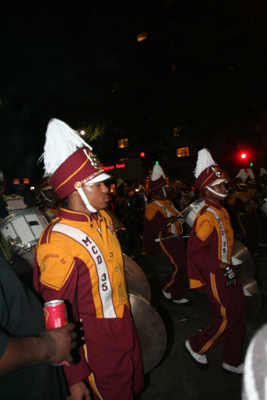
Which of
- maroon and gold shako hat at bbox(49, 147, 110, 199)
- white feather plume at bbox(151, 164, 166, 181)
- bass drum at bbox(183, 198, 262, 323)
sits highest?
maroon and gold shako hat at bbox(49, 147, 110, 199)

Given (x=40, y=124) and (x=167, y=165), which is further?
(x=167, y=165)

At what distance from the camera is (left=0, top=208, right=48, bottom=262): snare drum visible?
2.64 metres

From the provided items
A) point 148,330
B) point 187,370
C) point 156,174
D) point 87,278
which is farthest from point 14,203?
point 156,174

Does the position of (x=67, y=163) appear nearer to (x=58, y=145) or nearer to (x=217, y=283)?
(x=58, y=145)

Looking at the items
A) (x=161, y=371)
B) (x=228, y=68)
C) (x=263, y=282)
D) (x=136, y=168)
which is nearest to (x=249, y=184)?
(x=263, y=282)

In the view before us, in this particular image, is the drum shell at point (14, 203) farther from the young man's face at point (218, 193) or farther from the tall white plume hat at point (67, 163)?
the young man's face at point (218, 193)

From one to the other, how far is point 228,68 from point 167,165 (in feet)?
37.9

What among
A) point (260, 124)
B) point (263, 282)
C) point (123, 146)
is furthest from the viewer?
point (123, 146)

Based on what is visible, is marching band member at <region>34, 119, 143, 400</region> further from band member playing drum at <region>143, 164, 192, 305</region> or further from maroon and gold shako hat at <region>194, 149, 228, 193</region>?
band member playing drum at <region>143, 164, 192, 305</region>

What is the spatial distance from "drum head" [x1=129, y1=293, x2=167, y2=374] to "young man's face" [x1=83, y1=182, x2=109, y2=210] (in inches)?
36.4

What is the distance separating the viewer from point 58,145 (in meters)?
2.14

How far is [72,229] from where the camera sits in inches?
79.1

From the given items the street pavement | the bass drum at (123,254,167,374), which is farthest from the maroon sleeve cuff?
the street pavement

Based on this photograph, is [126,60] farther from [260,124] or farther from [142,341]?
[142,341]
